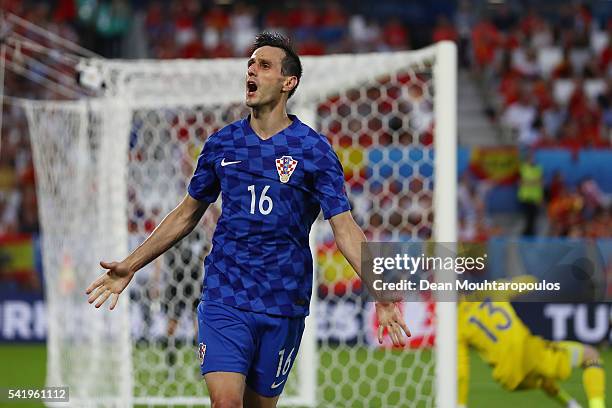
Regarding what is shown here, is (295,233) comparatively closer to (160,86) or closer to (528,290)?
(528,290)

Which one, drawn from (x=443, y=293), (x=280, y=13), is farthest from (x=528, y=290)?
(x=280, y=13)

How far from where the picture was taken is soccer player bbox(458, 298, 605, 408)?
755 cm

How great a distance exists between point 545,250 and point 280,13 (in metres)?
11.5

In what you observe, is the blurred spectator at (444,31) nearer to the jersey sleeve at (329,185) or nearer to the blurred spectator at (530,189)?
the blurred spectator at (530,189)

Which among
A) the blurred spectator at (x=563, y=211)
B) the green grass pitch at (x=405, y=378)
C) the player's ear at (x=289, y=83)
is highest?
the blurred spectator at (x=563, y=211)

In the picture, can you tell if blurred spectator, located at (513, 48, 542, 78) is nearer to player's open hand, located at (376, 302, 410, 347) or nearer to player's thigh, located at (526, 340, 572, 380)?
player's thigh, located at (526, 340, 572, 380)

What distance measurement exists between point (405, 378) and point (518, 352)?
2069 millimetres

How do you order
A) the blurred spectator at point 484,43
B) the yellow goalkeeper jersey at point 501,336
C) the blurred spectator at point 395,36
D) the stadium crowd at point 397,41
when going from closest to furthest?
the yellow goalkeeper jersey at point 501,336 < the stadium crowd at point 397,41 < the blurred spectator at point 484,43 < the blurred spectator at point 395,36

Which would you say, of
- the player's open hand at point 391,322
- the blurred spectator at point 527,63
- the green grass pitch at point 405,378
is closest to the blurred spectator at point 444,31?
the blurred spectator at point 527,63

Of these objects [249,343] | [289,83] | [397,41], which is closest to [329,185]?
[289,83]

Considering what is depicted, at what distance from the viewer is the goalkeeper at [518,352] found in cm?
755

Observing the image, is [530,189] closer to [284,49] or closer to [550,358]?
[550,358]

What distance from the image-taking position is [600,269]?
13.7 m

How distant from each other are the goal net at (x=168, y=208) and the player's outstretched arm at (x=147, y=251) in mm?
2838
